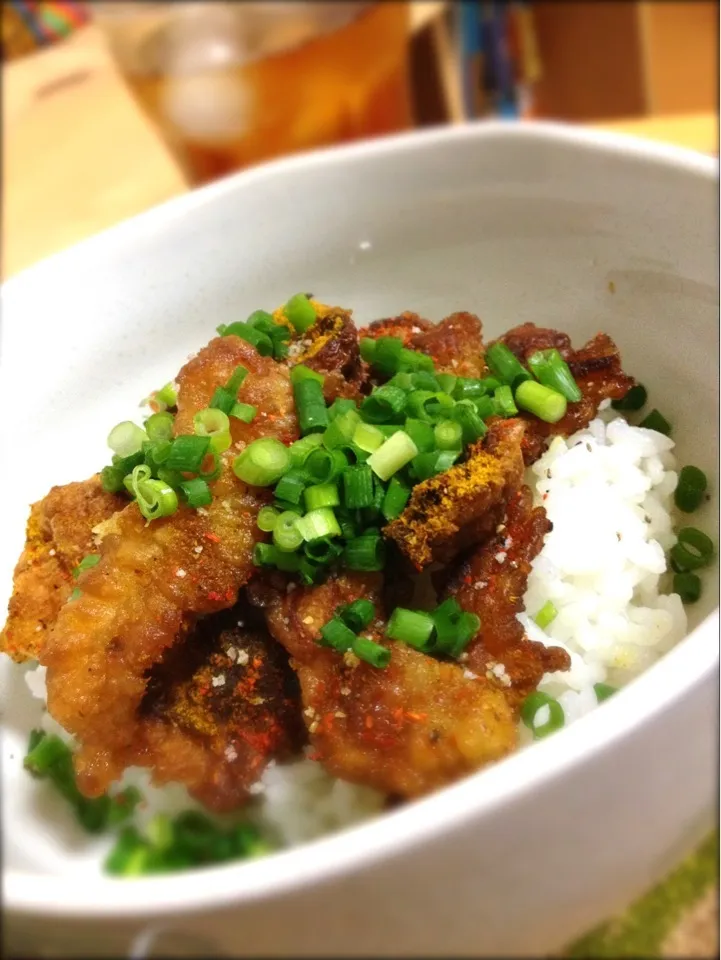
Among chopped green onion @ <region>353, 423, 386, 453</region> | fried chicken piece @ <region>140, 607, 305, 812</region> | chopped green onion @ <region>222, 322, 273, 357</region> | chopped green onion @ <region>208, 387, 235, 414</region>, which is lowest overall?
fried chicken piece @ <region>140, 607, 305, 812</region>

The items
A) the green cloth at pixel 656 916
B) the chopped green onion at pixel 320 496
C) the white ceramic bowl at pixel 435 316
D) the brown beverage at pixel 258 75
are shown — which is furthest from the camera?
the brown beverage at pixel 258 75

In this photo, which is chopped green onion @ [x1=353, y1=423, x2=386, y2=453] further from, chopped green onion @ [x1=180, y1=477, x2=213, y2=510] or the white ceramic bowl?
the white ceramic bowl

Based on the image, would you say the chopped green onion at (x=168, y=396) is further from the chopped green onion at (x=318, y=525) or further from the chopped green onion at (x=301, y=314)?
the chopped green onion at (x=318, y=525)

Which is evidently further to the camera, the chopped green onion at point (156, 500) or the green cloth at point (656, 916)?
the chopped green onion at point (156, 500)

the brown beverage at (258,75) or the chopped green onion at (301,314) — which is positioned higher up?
the brown beverage at (258,75)

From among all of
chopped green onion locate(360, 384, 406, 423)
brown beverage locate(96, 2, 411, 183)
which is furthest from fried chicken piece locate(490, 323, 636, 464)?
brown beverage locate(96, 2, 411, 183)

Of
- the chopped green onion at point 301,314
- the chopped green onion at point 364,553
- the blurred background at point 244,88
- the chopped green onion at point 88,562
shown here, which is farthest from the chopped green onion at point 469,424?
the blurred background at point 244,88
